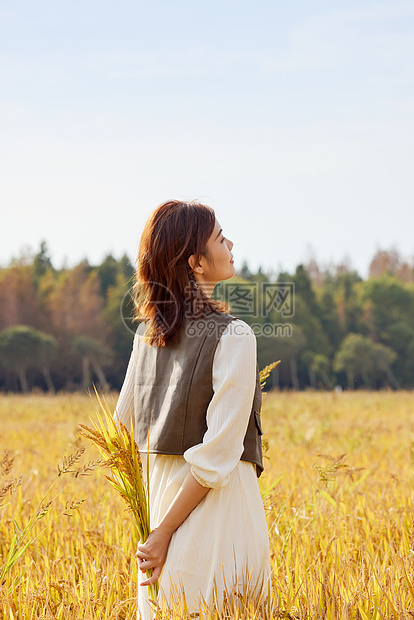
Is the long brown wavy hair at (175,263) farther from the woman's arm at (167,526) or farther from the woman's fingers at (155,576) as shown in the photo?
the woman's fingers at (155,576)

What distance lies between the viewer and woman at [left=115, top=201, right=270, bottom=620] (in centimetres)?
160

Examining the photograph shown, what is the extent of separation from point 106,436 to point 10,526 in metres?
1.94

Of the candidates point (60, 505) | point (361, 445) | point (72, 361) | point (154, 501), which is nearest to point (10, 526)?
point (60, 505)

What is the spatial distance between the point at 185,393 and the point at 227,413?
0.47ft

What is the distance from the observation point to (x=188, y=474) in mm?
1634

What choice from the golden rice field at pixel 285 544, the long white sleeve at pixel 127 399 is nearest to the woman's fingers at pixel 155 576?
the golden rice field at pixel 285 544

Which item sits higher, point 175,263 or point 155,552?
point 175,263

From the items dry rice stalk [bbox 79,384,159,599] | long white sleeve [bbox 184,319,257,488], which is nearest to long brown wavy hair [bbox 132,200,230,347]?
long white sleeve [bbox 184,319,257,488]

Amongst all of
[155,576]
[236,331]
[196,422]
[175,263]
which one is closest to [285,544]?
[155,576]

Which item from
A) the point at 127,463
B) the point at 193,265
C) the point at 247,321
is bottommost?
the point at 247,321

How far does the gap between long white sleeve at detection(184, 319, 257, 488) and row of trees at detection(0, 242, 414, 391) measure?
2763 cm

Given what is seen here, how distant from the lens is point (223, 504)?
166 cm

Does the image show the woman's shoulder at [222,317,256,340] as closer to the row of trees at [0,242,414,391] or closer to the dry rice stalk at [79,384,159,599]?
the dry rice stalk at [79,384,159,599]

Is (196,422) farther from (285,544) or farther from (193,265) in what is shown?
(285,544)
